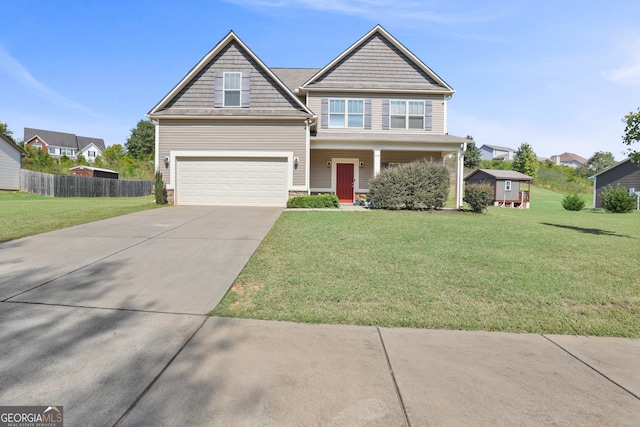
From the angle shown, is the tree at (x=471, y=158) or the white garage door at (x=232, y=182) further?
the tree at (x=471, y=158)

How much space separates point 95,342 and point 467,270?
4.97 metres

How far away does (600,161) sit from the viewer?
207 ft

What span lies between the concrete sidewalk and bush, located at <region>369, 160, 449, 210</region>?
946 centimetres

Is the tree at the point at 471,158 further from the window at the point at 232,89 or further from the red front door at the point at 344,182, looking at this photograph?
the window at the point at 232,89

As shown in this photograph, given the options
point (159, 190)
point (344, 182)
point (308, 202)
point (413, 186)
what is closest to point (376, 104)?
point (344, 182)

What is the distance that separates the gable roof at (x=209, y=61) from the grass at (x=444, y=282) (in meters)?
8.39

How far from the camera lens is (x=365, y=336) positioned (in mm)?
3303

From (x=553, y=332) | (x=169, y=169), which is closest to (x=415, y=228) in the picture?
(x=553, y=332)

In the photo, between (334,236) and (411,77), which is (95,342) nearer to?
(334,236)

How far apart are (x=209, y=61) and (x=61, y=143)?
66.8 meters

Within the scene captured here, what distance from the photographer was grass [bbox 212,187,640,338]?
3.76 meters

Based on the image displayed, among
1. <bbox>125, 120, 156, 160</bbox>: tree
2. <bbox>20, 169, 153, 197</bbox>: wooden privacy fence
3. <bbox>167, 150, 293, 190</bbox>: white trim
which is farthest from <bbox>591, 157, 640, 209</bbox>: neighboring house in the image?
<bbox>125, 120, 156, 160</bbox>: tree

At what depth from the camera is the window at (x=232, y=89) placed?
1448 cm

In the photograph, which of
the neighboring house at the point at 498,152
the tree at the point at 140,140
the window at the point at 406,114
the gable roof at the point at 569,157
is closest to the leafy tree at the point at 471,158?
the window at the point at 406,114
